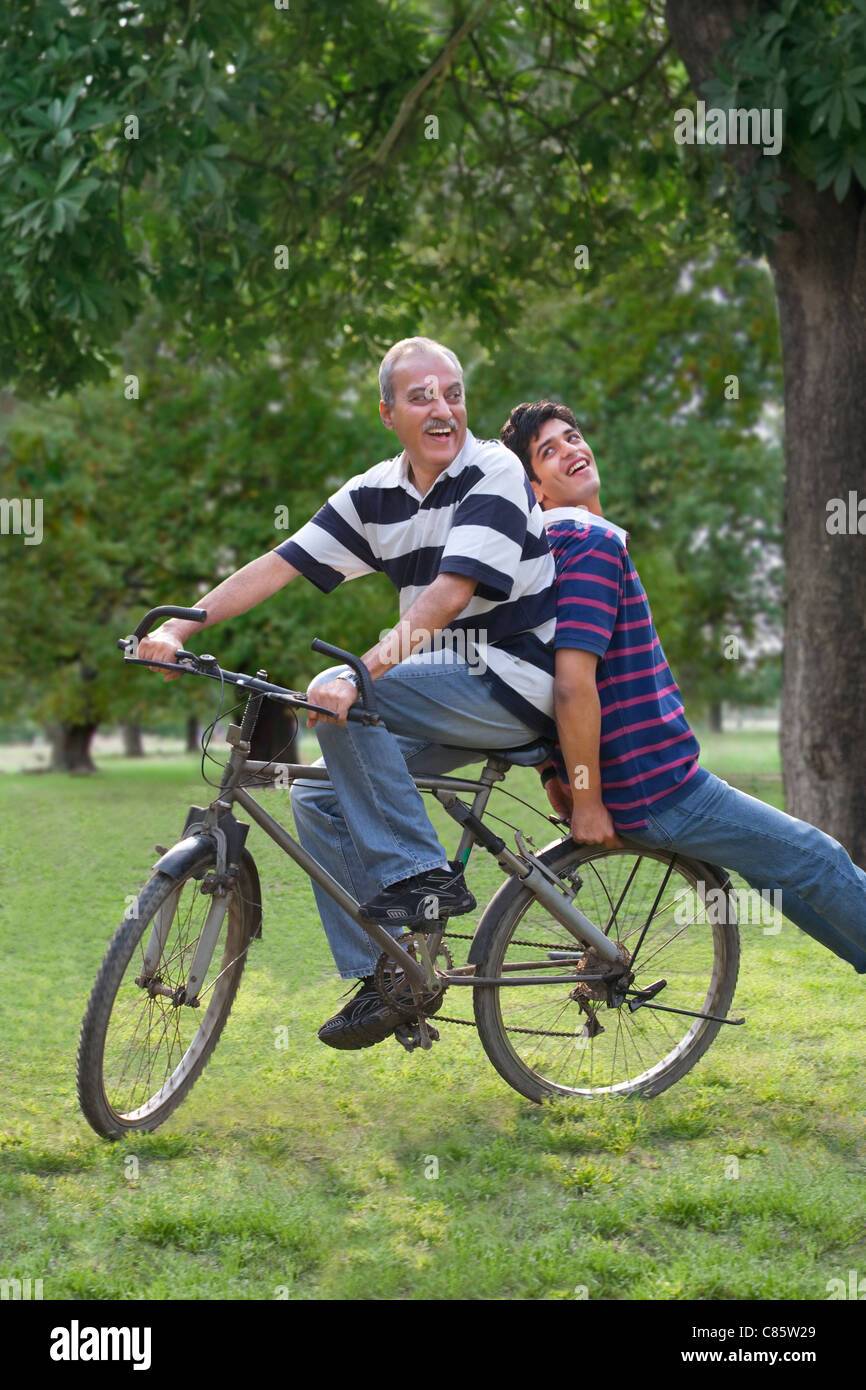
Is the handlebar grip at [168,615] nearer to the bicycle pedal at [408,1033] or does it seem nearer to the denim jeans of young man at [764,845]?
the bicycle pedal at [408,1033]

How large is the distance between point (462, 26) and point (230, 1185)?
8249 mm

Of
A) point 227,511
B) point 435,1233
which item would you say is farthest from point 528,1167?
point 227,511

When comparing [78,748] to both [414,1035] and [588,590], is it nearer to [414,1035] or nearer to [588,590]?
[414,1035]

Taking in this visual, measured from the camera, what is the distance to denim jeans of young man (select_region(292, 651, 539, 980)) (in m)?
3.91

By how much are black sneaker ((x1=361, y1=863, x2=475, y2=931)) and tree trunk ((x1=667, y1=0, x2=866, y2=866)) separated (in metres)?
4.06

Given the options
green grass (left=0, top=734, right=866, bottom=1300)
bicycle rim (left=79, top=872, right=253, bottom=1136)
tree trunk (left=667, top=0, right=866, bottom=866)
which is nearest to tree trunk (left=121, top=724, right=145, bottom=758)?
tree trunk (left=667, top=0, right=866, bottom=866)

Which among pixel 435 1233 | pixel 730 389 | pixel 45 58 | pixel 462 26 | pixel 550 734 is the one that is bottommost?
pixel 435 1233

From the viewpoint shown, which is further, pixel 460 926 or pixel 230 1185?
pixel 460 926

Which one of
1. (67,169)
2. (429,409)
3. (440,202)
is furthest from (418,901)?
(440,202)

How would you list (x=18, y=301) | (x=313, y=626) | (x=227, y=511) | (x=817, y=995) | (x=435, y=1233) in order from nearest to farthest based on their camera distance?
(x=435, y=1233)
(x=817, y=995)
(x=18, y=301)
(x=313, y=626)
(x=227, y=511)

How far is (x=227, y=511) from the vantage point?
19812 millimetres

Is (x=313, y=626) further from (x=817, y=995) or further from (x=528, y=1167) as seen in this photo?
(x=528, y=1167)

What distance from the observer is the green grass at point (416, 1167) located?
3.19 m

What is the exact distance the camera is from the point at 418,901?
3.92m
